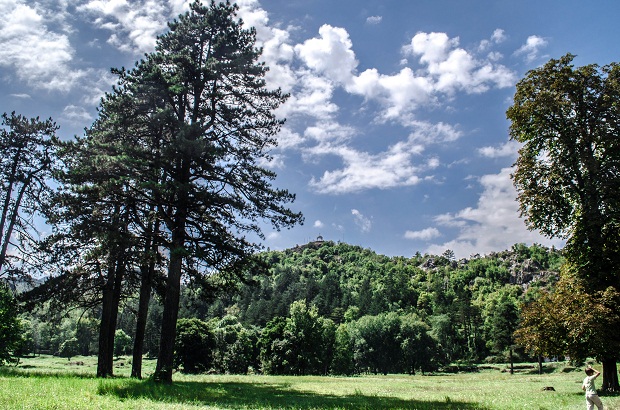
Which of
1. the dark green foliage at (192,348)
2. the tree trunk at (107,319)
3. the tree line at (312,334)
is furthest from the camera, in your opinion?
the dark green foliage at (192,348)

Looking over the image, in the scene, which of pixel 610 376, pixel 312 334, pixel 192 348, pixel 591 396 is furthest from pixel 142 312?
pixel 192 348

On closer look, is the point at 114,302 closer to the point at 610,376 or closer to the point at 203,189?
the point at 203,189

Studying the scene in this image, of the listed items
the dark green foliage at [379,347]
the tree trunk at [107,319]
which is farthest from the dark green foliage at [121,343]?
the tree trunk at [107,319]

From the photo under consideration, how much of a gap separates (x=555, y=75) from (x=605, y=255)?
10.9m

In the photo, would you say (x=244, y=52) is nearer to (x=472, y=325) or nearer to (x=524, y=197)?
(x=524, y=197)

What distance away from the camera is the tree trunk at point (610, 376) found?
2022cm

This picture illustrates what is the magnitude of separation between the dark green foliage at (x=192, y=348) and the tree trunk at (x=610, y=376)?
63057 mm

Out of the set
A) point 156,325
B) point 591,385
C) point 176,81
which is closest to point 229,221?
point 176,81

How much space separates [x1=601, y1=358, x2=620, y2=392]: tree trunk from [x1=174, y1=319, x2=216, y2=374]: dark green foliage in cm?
6306

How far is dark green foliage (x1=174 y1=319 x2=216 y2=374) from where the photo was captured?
228 feet

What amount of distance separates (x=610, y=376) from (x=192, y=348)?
64142 millimetres

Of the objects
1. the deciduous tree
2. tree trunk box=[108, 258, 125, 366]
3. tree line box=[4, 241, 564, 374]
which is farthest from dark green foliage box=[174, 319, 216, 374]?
the deciduous tree

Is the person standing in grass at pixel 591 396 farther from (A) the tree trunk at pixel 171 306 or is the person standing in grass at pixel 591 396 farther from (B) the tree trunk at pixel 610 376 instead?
(A) the tree trunk at pixel 171 306

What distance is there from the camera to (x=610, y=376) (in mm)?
20484
